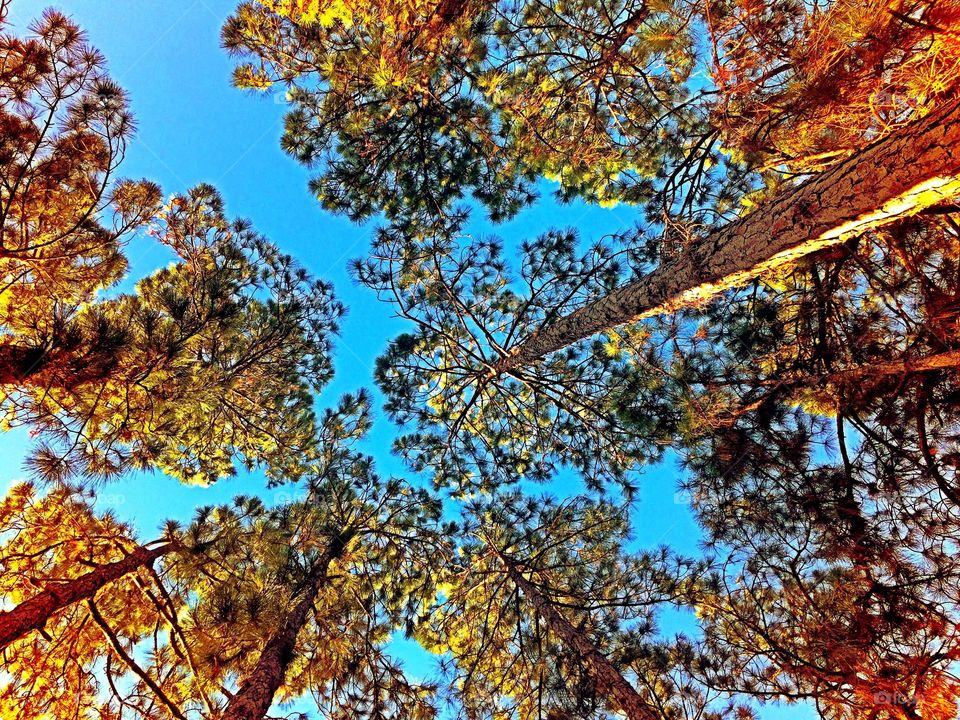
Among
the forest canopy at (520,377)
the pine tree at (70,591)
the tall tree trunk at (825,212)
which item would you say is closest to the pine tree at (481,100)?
the forest canopy at (520,377)

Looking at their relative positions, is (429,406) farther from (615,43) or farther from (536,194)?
(615,43)

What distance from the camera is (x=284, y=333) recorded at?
20.5 ft

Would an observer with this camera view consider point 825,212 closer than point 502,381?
Yes

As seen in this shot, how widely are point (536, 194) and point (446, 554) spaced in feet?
17.3

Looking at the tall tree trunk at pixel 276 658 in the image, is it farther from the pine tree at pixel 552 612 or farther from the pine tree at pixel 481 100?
the pine tree at pixel 481 100

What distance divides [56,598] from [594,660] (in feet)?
15.8

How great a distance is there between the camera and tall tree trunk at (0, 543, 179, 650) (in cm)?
277

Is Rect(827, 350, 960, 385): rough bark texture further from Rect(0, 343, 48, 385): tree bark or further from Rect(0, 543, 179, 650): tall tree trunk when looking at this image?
Rect(0, 343, 48, 385): tree bark

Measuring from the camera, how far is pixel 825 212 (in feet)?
7.29

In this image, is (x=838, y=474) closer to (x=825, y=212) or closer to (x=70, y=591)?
(x=825, y=212)

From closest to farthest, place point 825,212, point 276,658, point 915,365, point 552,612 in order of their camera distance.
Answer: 1. point 825,212
2. point 915,365
3. point 276,658
4. point 552,612

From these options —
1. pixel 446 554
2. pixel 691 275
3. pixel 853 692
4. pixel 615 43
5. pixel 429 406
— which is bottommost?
pixel 853 692

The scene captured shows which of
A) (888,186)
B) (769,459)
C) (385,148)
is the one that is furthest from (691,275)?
(385,148)

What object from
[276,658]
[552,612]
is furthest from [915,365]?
[276,658]
